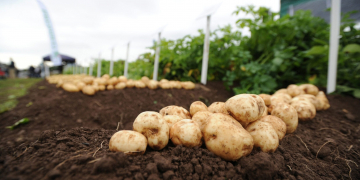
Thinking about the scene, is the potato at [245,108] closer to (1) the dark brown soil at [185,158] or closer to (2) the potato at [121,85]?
(1) the dark brown soil at [185,158]

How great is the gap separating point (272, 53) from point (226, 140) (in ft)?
12.7

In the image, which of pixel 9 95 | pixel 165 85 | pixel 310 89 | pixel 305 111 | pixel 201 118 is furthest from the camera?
pixel 9 95

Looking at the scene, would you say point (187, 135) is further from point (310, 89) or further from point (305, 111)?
point (310, 89)

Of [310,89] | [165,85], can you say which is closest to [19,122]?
[165,85]

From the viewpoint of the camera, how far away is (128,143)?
1237 millimetres

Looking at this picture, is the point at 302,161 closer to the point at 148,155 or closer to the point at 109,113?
the point at 148,155

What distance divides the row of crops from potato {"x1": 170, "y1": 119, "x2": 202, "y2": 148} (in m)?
2.54

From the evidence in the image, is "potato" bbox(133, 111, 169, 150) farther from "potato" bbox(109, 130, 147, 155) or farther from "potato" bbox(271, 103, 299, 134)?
"potato" bbox(271, 103, 299, 134)

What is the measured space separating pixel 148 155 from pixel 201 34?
428 centimetres

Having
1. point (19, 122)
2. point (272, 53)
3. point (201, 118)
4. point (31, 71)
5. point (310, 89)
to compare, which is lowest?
point (19, 122)

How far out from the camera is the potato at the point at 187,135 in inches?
53.3

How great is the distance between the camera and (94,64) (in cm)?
1719

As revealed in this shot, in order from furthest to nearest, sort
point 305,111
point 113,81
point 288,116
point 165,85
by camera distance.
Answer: point 113,81 → point 165,85 → point 305,111 → point 288,116

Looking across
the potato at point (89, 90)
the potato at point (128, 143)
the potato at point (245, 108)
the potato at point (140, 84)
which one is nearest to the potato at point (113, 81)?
the potato at point (89, 90)
